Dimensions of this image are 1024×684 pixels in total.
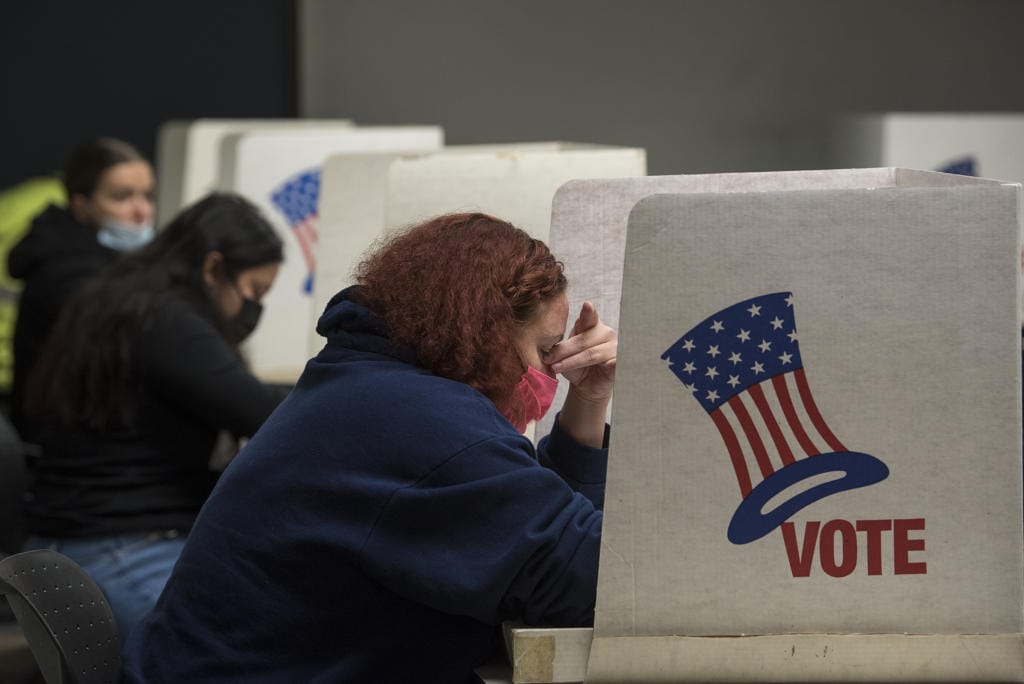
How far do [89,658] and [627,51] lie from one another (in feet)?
12.9

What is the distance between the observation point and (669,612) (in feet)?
3.53

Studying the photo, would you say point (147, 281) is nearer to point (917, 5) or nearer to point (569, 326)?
point (569, 326)

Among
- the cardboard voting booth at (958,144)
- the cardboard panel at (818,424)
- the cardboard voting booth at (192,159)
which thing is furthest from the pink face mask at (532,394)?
the cardboard voting booth at (958,144)

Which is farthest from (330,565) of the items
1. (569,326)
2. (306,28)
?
(306,28)

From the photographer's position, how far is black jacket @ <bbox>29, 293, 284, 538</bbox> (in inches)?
83.8

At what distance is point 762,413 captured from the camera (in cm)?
107

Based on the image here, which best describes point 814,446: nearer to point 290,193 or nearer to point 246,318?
point 246,318

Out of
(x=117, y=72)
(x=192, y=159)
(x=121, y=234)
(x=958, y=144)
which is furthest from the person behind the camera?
(x=117, y=72)

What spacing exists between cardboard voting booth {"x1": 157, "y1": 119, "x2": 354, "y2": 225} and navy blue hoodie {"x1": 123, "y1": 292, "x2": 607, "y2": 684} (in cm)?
218

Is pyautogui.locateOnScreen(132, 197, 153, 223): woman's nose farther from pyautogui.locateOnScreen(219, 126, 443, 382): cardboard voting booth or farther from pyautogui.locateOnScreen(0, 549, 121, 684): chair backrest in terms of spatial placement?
pyautogui.locateOnScreen(0, 549, 121, 684): chair backrest

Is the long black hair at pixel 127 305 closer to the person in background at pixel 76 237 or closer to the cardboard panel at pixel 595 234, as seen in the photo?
the person in background at pixel 76 237

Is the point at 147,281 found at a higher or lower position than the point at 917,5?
lower

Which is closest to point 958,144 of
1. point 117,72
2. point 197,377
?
point 197,377

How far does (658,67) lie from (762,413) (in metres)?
4.04
